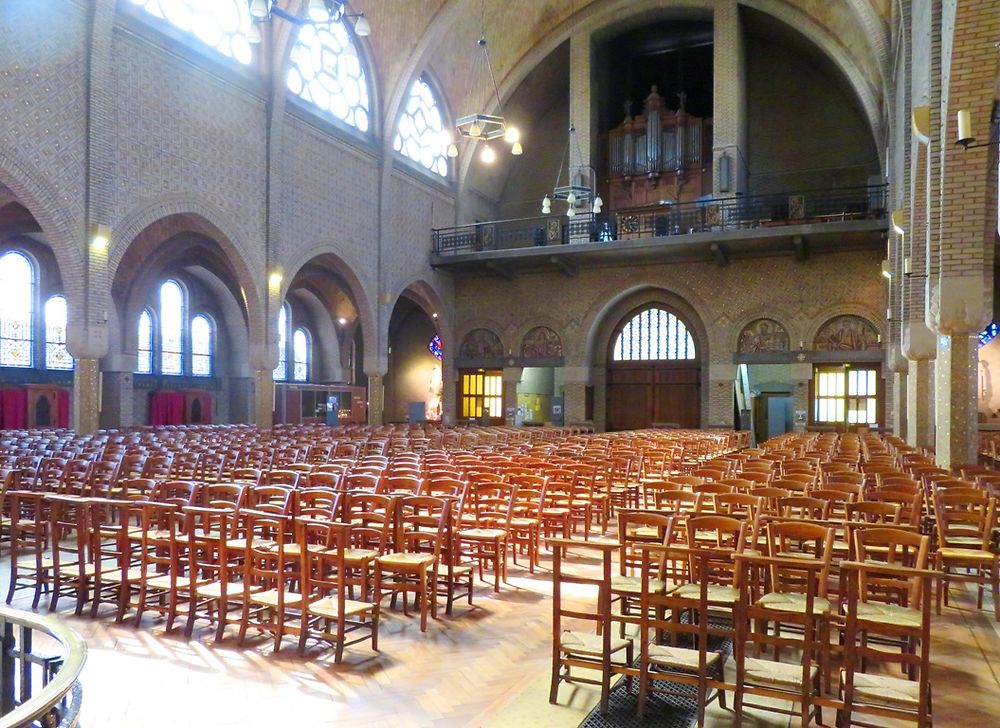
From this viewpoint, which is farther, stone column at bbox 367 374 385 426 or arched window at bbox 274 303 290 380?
arched window at bbox 274 303 290 380

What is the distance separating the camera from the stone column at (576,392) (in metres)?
25.5

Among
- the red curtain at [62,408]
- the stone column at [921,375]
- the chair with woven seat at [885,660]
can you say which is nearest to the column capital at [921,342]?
the stone column at [921,375]

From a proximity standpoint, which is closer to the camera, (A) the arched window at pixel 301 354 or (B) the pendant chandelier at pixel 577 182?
(B) the pendant chandelier at pixel 577 182

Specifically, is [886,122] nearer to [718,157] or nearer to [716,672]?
[718,157]

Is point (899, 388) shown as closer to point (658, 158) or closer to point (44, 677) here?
point (658, 158)

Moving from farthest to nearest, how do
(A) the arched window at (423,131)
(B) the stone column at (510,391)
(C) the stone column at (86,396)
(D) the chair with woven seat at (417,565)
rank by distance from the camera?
(B) the stone column at (510,391)
(A) the arched window at (423,131)
(C) the stone column at (86,396)
(D) the chair with woven seat at (417,565)

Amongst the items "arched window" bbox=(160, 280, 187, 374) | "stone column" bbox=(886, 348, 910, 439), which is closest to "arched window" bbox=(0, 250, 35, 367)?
"arched window" bbox=(160, 280, 187, 374)

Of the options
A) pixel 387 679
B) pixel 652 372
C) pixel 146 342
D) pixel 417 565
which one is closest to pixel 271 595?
pixel 417 565

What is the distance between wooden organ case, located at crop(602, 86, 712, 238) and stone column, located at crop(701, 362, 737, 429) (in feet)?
16.8

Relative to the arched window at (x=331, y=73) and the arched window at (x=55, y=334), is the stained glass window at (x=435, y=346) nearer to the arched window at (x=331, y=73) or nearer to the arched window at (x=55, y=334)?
the arched window at (x=331, y=73)

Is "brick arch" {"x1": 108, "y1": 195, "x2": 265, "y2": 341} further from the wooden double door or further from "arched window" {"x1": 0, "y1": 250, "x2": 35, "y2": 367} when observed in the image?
the wooden double door

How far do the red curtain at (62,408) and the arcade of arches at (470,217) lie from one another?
159mm

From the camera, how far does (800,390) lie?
23.0 metres

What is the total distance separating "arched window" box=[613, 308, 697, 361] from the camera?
25.6 meters
